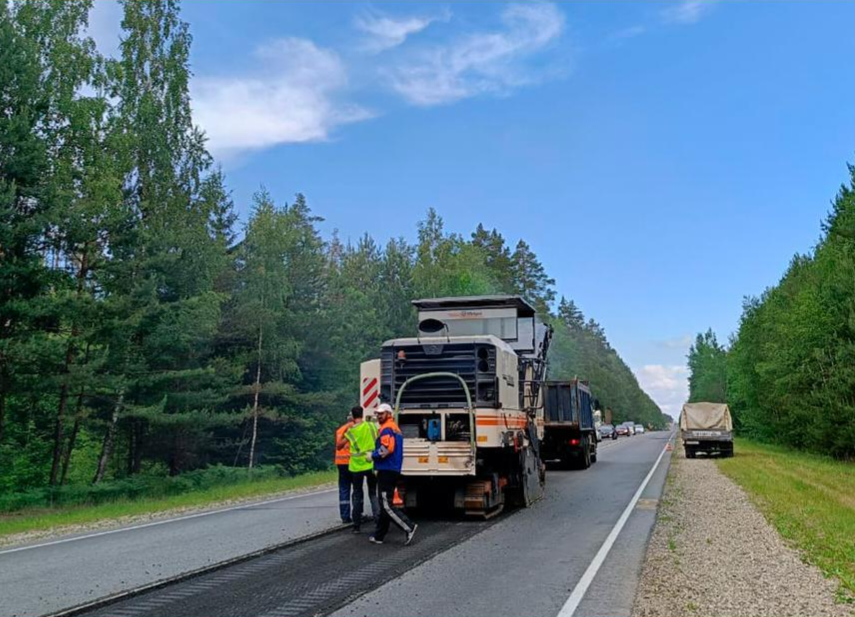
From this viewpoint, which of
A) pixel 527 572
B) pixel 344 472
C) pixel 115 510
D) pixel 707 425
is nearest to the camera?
pixel 527 572

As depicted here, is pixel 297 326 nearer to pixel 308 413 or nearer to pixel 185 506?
pixel 308 413

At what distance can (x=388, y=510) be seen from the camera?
9758 mm

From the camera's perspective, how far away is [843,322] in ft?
95.4

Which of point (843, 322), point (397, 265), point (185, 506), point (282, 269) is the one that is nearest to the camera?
point (185, 506)

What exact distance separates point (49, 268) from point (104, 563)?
47.7 feet

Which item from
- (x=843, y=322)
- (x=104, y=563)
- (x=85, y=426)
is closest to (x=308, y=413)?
(x=85, y=426)

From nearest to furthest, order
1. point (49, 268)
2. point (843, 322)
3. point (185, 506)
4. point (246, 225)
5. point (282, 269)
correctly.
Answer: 1. point (185, 506)
2. point (49, 268)
3. point (843, 322)
4. point (282, 269)
5. point (246, 225)

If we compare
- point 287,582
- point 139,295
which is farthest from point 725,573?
point 139,295

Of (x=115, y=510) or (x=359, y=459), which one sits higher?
(x=359, y=459)

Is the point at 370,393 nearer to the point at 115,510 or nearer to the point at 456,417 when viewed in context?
the point at 456,417

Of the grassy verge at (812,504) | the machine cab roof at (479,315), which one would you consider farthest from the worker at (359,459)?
the grassy verge at (812,504)

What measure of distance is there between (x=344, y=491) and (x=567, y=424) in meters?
13.5

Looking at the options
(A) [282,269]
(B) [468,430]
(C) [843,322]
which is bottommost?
(B) [468,430]

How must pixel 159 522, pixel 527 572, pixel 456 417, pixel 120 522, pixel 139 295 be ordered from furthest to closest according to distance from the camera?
pixel 139 295, pixel 120 522, pixel 159 522, pixel 456 417, pixel 527 572
